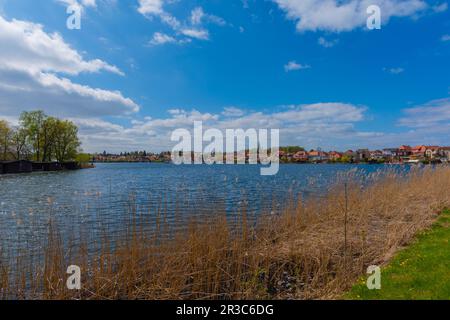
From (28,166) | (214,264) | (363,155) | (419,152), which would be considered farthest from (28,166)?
(419,152)

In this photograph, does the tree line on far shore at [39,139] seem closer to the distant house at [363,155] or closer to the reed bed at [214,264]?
the reed bed at [214,264]

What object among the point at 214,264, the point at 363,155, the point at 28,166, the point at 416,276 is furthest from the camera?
the point at 363,155

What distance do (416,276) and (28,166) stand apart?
6413 cm

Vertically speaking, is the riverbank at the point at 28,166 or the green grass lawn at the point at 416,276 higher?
the riverbank at the point at 28,166

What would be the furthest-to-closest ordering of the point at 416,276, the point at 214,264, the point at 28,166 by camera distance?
the point at 28,166 < the point at 214,264 < the point at 416,276

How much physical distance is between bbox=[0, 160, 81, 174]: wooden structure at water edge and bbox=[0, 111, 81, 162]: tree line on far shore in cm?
180

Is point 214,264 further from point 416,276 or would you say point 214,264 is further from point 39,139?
point 39,139

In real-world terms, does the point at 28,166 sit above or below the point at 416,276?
above

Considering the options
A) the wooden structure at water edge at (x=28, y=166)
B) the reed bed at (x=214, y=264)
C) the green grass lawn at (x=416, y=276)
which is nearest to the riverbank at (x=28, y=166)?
the wooden structure at water edge at (x=28, y=166)

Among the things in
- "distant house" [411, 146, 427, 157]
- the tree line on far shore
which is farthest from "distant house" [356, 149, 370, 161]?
the tree line on far shore

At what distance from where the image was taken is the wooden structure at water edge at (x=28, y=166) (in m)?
49.1

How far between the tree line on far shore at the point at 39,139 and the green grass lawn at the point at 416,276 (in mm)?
67744

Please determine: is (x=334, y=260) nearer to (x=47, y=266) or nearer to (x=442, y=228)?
(x=442, y=228)

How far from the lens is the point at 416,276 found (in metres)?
4.90
